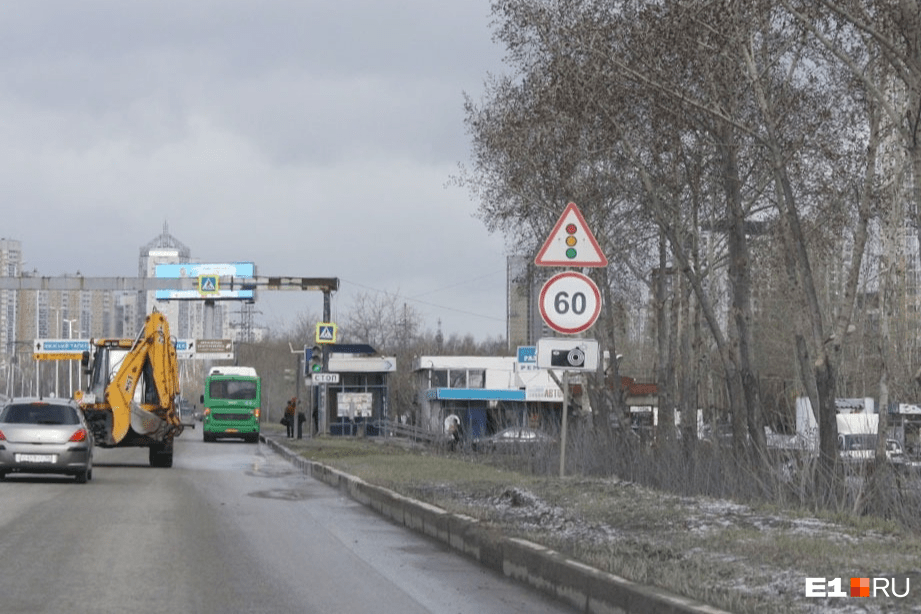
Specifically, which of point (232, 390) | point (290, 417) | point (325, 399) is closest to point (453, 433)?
point (325, 399)

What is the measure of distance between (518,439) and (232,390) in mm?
29447

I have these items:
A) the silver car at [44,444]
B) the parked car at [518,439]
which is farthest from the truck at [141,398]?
the parked car at [518,439]

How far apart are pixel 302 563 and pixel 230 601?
2338 millimetres

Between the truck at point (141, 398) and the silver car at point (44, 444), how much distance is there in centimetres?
651

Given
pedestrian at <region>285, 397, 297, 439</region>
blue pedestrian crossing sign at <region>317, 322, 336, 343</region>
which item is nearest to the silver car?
blue pedestrian crossing sign at <region>317, 322, 336, 343</region>

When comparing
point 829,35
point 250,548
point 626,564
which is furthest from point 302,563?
point 829,35

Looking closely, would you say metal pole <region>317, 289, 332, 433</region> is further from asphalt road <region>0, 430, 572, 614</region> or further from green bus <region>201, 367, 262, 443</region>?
asphalt road <region>0, 430, 572, 614</region>

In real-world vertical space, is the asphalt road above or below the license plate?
below

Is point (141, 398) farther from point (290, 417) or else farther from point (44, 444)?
point (290, 417)

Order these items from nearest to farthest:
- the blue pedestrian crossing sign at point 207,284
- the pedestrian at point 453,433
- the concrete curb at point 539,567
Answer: the concrete curb at point 539,567
the pedestrian at point 453,433
the blue pedestrian crossing sign at point 207,284

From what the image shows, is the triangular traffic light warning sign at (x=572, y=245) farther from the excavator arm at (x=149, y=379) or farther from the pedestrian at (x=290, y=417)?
the pedestrian at (x=290, y=417)

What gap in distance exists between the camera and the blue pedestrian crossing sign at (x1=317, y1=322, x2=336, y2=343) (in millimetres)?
44594

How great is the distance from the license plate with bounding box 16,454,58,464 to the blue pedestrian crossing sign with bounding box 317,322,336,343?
21.2 meters

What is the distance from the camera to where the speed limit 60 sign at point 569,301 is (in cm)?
1568
